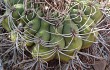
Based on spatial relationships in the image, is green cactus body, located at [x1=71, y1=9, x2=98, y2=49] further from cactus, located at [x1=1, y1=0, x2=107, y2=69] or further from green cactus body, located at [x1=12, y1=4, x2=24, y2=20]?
green cactus body, located at [x1=12, y1=4, x2=24, y2=20]

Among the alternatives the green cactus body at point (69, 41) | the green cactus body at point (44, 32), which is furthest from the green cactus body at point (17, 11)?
the green cactus body at point (69, 41)

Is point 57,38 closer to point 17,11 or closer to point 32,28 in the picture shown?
point 32,28

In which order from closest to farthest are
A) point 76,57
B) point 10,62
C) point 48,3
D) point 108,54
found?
point 48,3
point 76,57
point 10,62
point 108,54

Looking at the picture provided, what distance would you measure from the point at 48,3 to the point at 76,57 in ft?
1.15

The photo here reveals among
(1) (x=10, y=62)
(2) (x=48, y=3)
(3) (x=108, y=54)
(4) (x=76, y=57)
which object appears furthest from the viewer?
(3) (x=108, y=54)

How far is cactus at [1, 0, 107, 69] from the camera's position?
1.35m

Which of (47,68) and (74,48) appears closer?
Result: (74,48)

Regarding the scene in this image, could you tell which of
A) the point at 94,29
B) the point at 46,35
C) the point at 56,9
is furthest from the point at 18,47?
the point at 94,29

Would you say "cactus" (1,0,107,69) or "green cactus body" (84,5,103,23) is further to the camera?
"green cactus body" (84,5,103,23)

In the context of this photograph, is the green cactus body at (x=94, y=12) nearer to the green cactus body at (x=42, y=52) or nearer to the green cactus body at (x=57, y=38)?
the green cactus body at (x=57, y=38)

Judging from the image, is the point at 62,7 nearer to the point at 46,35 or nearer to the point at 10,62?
the point at 46,35

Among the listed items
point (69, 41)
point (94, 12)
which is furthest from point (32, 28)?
point (94, 12)

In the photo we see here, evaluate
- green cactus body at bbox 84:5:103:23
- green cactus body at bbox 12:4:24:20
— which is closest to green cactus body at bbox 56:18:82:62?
green cactus body at bbox 84:5:103:23

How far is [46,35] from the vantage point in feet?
4.45
